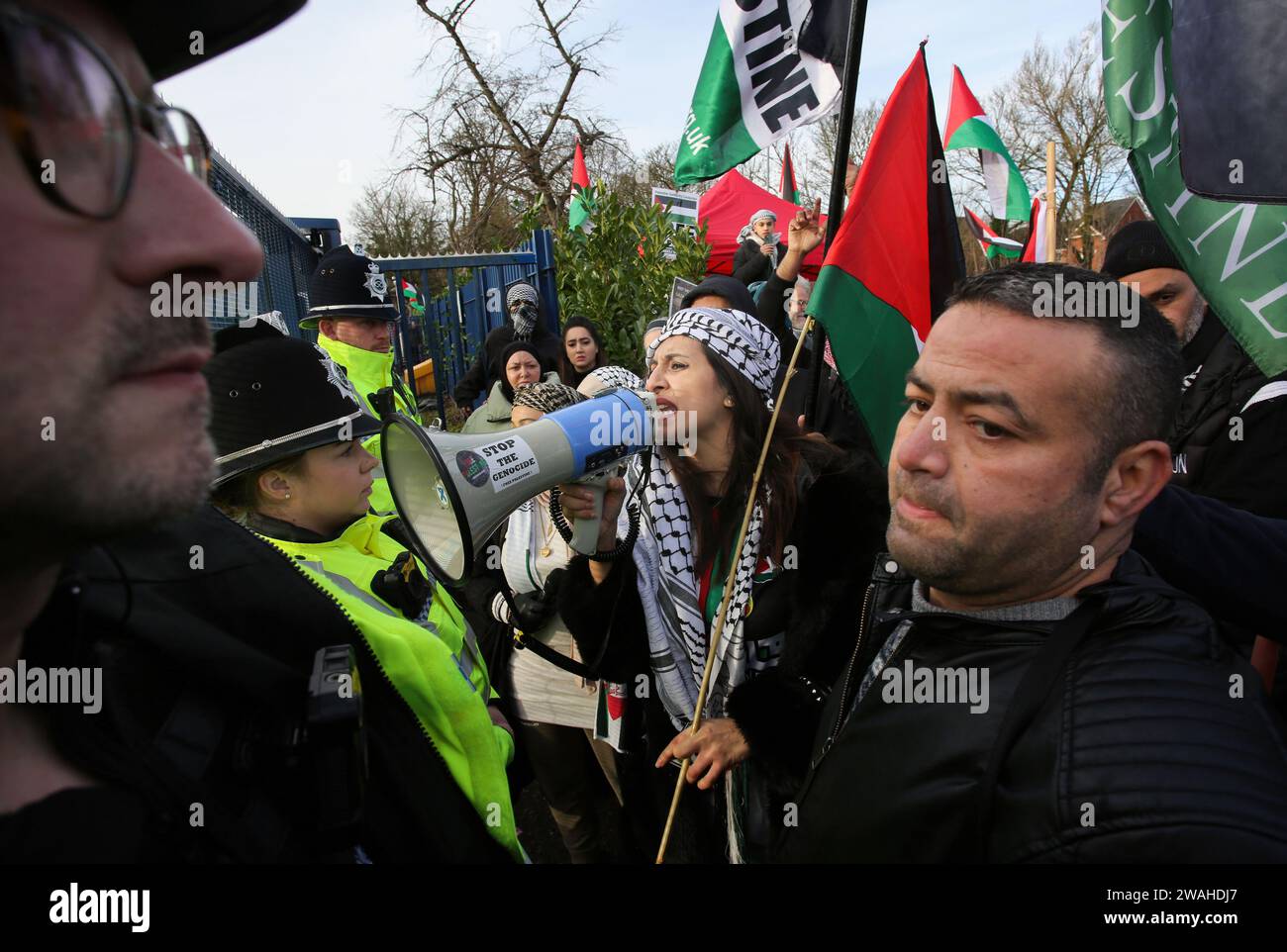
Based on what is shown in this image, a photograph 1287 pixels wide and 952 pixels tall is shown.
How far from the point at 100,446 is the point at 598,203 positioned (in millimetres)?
6288

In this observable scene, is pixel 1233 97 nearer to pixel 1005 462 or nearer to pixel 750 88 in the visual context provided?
pixel 1005 462

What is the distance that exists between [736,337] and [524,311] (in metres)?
4.01

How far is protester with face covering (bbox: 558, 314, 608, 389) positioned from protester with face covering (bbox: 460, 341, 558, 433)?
0.41m

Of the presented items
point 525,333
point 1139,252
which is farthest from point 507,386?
point 1139,252

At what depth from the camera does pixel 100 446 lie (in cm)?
58

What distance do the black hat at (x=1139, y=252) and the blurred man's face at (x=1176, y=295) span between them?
1.2 inches

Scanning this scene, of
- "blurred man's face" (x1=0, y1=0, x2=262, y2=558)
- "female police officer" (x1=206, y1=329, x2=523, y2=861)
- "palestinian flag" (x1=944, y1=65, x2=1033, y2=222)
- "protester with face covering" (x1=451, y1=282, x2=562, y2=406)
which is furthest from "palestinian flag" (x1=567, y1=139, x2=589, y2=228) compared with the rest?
"blurred man's face" (x1=0, y1=0, x2=262, y2=558)

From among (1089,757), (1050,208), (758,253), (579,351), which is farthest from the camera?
(758,253)

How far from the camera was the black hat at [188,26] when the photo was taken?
684mm

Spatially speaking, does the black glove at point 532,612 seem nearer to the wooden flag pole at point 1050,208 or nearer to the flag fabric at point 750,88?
the flag fabric at point 750,88

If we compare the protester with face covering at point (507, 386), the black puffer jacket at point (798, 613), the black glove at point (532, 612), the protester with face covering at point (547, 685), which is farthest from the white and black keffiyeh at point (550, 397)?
the protester with face covering at point (507, 386)

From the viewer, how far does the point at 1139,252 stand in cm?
295

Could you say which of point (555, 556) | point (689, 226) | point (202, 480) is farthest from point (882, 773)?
point (689, 226)
